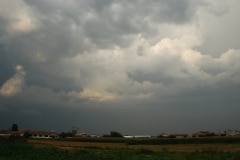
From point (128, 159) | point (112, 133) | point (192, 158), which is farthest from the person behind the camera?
point (112, 133)

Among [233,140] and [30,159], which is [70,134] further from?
[30,159]

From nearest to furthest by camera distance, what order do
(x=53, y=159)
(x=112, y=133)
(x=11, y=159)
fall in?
(x=11, y=159), (x=53, y=159), (x=112, y=133)

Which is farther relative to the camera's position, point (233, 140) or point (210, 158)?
point (233, 140)

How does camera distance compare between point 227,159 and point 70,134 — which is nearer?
point 227,159

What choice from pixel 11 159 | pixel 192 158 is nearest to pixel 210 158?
pixel 192 158

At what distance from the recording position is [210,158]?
138 ft

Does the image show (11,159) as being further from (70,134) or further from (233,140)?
(70,134)

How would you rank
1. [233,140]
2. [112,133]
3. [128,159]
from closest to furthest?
[128,159] < [233,140] < [112,133]

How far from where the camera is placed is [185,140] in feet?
333

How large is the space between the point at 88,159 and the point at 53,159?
139 inches

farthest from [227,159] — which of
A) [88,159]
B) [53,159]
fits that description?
[53,159]

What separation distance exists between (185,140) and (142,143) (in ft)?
38.3

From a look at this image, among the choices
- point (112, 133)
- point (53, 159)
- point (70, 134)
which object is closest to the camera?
point (53, 159)

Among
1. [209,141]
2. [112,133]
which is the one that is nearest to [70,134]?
[112,133]
